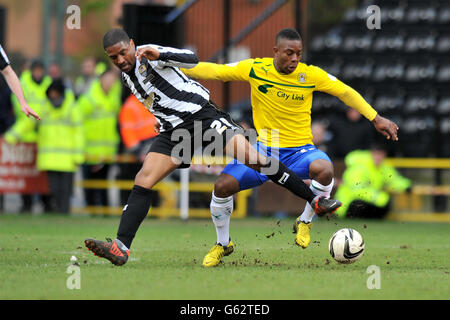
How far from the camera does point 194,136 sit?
316 inches

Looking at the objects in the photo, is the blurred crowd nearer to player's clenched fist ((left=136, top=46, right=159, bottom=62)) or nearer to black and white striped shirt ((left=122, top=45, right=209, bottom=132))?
black and white striped shirt ((left=122, top=45, right=209, bottom=132))

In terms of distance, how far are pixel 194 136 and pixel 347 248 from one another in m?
1.60

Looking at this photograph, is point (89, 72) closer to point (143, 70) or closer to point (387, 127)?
point (143, 70)

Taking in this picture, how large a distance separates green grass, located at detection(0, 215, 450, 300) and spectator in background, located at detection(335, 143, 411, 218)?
1767mm

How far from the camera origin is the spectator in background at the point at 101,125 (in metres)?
15.0

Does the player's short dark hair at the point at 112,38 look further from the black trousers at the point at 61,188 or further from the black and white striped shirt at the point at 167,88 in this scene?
the black trousers at the point at 61,188

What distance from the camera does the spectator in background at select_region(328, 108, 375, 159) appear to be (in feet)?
48.6

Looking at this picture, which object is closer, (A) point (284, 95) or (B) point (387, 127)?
(B) point (387, 127)

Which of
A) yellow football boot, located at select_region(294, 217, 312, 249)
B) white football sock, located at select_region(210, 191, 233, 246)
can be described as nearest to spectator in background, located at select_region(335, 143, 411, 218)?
yellow football boot, located at select_region(294, 217, 312, 249)

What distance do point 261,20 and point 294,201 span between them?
357cm

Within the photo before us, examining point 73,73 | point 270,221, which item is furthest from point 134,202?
point 73,73

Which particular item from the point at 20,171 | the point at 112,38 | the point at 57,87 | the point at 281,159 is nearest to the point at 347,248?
the point at 281,159

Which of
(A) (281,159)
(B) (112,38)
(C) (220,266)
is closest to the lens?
(B) (112,38)
